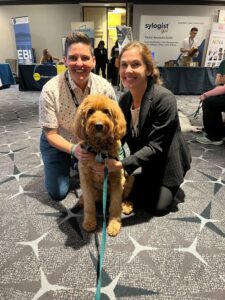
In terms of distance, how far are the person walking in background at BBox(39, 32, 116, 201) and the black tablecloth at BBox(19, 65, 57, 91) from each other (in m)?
5.03

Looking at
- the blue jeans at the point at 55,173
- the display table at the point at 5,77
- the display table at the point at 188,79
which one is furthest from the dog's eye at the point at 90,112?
the display table at the point at 5,77

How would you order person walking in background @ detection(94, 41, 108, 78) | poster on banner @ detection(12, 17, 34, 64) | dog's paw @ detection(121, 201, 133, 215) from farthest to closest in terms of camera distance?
poster on banner @ detection(12, 17, 34, 64)
person walking in background @ detection(94, 41, 108, 78)
dog's paw @ detection(121, 201, 133, 215)

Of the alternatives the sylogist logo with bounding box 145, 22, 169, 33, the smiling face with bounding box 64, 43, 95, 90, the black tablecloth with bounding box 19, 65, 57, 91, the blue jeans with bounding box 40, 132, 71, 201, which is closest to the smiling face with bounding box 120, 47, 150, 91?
the smiling face with bounding box 64, 43, 95, 90

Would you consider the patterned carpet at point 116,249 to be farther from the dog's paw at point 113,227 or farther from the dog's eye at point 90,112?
the dog's eye at point 90,112

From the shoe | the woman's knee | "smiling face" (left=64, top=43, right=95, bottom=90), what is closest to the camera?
"smiling face" (left=64, top=43, right=95, bottom=90)

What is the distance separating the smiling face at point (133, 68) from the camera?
145 cm

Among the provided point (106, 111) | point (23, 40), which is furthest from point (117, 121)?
point (23, 40)

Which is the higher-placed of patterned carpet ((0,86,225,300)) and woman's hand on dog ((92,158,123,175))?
woman's hand on dog ((92,158,123,175))

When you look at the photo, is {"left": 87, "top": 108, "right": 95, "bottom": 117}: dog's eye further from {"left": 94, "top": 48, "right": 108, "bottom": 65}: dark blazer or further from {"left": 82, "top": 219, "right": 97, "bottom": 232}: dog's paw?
{"left": 94, "top": 48, "right": 108, "bottom": 65}: dark blazer

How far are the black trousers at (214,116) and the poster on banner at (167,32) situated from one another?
15.2ft

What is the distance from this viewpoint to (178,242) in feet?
5.02

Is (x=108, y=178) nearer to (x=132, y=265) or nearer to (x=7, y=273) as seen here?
(x=132, y=265)

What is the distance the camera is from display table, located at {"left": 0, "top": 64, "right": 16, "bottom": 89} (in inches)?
288

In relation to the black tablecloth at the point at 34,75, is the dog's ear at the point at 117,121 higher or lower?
higher
